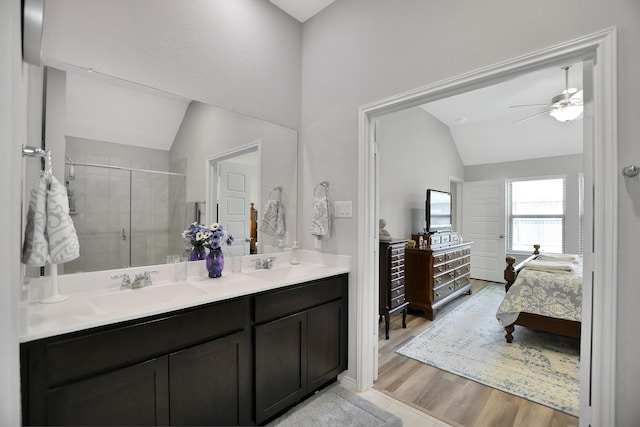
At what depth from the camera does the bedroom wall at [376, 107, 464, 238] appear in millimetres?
4039

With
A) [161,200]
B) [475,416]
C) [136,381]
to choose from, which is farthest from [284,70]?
[475,416]

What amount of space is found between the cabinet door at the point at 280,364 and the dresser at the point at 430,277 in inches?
87.3

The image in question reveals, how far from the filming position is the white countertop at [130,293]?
113 centimetres

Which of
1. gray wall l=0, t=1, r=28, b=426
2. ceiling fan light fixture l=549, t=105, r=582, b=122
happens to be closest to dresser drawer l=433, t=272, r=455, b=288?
ceiling fan light fixture l=549, t=105, r=582, b=122

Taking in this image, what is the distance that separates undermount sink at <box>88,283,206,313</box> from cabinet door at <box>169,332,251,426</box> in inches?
10.2

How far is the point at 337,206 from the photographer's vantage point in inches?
92.4

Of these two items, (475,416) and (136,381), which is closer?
(136,381)

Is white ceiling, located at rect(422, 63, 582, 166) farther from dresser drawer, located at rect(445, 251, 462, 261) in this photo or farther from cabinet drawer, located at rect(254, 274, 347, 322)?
cabinet drawer, located at rect(254, 274, 347, 322)

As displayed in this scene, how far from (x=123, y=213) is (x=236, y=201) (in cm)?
77

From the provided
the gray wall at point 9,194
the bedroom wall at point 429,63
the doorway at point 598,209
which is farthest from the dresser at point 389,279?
the gray wall at point 9,194

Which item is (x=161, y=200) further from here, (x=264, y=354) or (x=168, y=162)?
(x=264, y=354)

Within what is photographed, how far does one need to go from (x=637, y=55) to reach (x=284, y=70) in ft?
7.24

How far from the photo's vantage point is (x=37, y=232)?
43.6 inches

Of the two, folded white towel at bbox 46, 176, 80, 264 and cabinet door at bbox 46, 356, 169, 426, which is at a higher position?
folded white towel at bbox 46, 176, 80, 264
